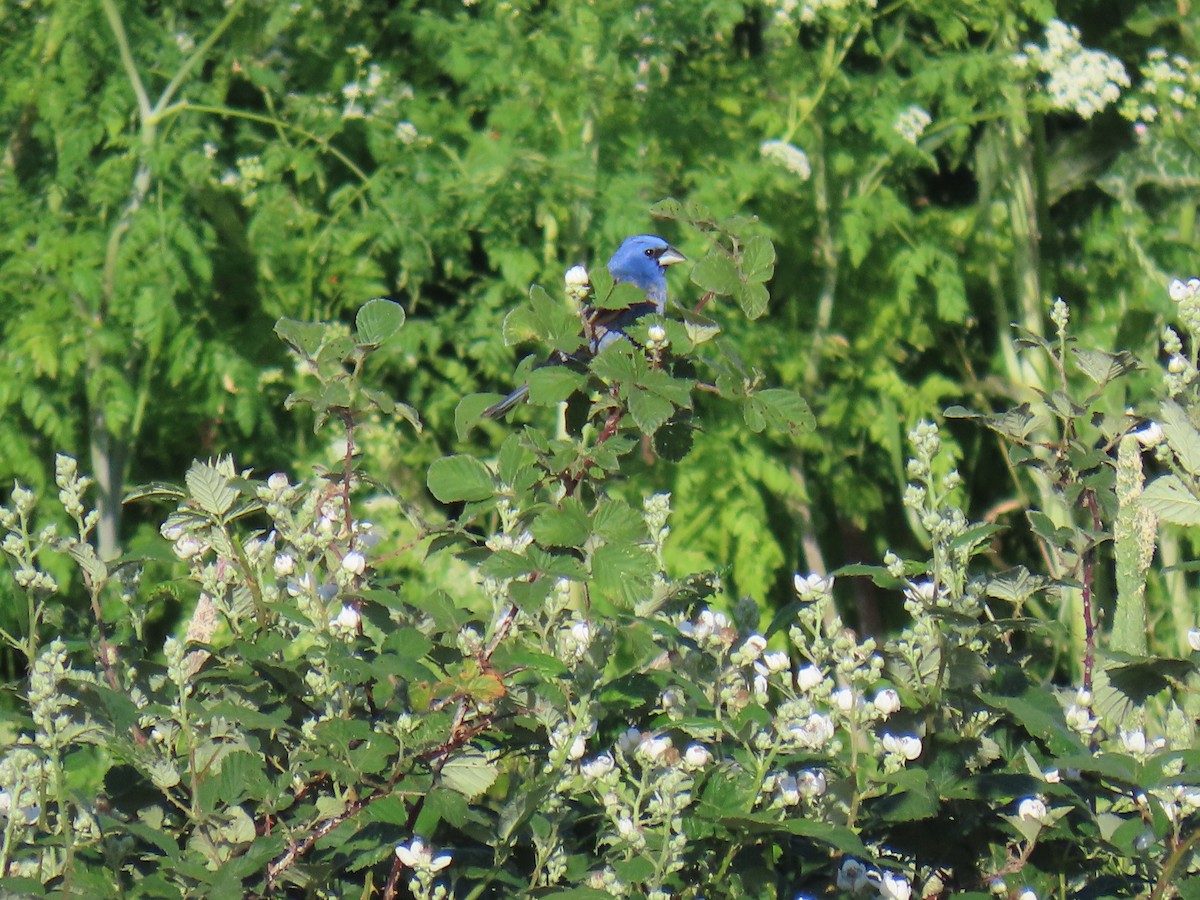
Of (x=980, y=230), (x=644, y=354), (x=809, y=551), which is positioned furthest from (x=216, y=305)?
(x=644, y=354)

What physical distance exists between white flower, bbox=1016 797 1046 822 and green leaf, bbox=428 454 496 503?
62 cm

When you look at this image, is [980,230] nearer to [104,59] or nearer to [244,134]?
[244,134]

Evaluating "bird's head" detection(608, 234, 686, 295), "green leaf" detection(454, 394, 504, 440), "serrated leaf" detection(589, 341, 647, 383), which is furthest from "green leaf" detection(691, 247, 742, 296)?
"bird's head" detection(608, 234, 686, 295)

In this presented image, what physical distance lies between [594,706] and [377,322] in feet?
1.61

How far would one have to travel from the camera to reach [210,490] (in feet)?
5.20

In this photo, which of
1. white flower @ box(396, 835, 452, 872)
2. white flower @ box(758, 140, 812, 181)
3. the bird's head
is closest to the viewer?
white flower @ box(396, 835, 452, 872)

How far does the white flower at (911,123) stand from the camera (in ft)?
14.2

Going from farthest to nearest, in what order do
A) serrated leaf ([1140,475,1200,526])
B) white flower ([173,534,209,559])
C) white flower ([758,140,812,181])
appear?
white flower ([758,140,812,181]) < white flower ([173,534,209,559]) < serrated leaf ([1140,475,1200,526])

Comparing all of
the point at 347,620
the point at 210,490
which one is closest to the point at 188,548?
the point at 210,490

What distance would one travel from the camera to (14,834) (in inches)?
53.8

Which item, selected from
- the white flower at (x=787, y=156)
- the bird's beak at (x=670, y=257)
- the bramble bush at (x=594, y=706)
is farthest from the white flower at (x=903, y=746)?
the white flower at (x=787, y=156)

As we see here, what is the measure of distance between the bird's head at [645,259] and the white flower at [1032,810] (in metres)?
2.72

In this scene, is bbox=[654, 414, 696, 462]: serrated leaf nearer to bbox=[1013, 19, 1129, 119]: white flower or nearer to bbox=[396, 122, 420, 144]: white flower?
bbox=[396, 122, 420, 144]: white flower

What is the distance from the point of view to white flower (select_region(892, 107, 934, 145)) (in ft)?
14.2
